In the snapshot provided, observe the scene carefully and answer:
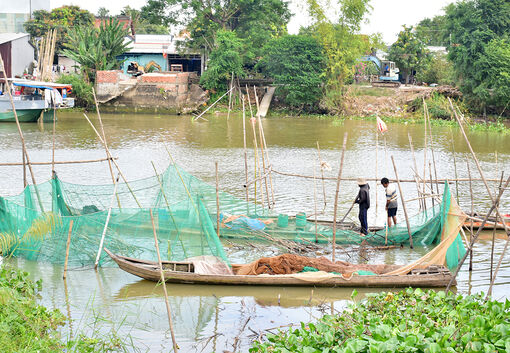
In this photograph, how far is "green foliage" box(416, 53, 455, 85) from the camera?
31.5 meters

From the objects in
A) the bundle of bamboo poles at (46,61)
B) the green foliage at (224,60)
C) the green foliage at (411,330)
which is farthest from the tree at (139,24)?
the green foliage at (411,330)

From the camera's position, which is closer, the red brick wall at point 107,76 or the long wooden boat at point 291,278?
the long wooden boat at point 291,278

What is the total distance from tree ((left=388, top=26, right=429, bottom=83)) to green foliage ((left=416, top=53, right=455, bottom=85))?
12.5 inches

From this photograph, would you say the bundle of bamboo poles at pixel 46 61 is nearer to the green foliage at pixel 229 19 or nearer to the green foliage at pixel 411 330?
the green foliage at pixel 229 19

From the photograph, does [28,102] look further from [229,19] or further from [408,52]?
[408,52]

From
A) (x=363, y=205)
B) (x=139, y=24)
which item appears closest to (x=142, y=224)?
(x=363, y=205)

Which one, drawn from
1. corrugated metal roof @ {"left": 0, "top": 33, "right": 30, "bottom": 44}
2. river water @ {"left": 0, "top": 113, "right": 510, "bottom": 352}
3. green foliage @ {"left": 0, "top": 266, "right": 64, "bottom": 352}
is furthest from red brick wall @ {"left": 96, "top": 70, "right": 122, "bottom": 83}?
green foliage @ {"left": 0, "top": 266, "right": 64, "bottom": 352}

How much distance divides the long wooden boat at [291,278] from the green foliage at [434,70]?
25.4 m

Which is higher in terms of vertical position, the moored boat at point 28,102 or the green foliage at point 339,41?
the green foliage at point 339,41

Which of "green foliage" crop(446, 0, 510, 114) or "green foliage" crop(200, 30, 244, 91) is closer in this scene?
"green foliage" crop(446, 0, 510, 114)

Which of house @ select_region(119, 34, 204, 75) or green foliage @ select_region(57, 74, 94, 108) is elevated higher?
house @ select_region(119, 34, 204, 75)

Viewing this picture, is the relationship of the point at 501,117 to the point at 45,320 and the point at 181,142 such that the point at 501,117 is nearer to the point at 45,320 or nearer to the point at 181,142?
the point at 181,142

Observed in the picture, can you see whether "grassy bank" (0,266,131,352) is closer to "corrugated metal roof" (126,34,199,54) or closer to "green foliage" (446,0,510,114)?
"green foliage" (446,0,510,114)

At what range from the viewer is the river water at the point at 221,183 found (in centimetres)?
667
